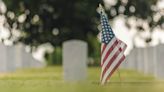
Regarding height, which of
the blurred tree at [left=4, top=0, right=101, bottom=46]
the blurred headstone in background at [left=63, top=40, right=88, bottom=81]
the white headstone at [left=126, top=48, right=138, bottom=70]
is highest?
the blurred tree at [left=4, top=0, right=101, bottom=46]

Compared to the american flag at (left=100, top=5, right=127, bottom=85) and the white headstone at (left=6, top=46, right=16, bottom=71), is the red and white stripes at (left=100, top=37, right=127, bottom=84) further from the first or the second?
the white headstone at (left=6, top=46, right=16, bottom=71)

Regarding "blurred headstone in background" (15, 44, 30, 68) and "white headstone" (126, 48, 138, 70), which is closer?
"white headstone" (126, 48, 138, 70)

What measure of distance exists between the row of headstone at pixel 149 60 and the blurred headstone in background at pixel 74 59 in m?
3.08

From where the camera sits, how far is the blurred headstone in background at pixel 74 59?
21.4 metres

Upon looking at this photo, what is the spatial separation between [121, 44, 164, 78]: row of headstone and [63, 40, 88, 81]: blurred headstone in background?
3082 mm

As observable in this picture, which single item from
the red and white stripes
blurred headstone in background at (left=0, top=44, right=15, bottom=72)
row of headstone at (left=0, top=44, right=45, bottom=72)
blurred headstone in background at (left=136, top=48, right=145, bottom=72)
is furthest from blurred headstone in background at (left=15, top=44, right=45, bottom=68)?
the red and white stripes

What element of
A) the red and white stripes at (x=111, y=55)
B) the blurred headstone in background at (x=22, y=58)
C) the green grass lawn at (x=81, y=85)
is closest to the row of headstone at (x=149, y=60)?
the green grass lawn at (x=81, y=85)

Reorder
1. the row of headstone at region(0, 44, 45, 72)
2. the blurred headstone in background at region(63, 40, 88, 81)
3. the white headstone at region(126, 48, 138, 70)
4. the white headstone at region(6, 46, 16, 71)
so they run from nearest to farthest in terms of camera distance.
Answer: the blurred headstone in background at region(63, 40, 88, 81)
the row of headstone at region(0, 44, 45, 72)
the white headstone at region(6, 46, 16, 71)
the white headstone at region(126, 48, 138, 70)

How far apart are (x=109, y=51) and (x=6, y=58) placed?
1599cm

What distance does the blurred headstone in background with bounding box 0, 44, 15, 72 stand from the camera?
30734 mm

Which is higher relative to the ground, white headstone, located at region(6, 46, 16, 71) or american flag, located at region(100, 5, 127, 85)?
american flag, located at region(100, 5, 127, 85)

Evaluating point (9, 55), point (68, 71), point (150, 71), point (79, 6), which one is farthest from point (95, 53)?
point (68, 71)

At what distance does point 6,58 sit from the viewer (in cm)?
3127

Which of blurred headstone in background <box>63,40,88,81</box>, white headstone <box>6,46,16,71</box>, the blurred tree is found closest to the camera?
blurred headstone in background <box>63,40,88,81</box>
